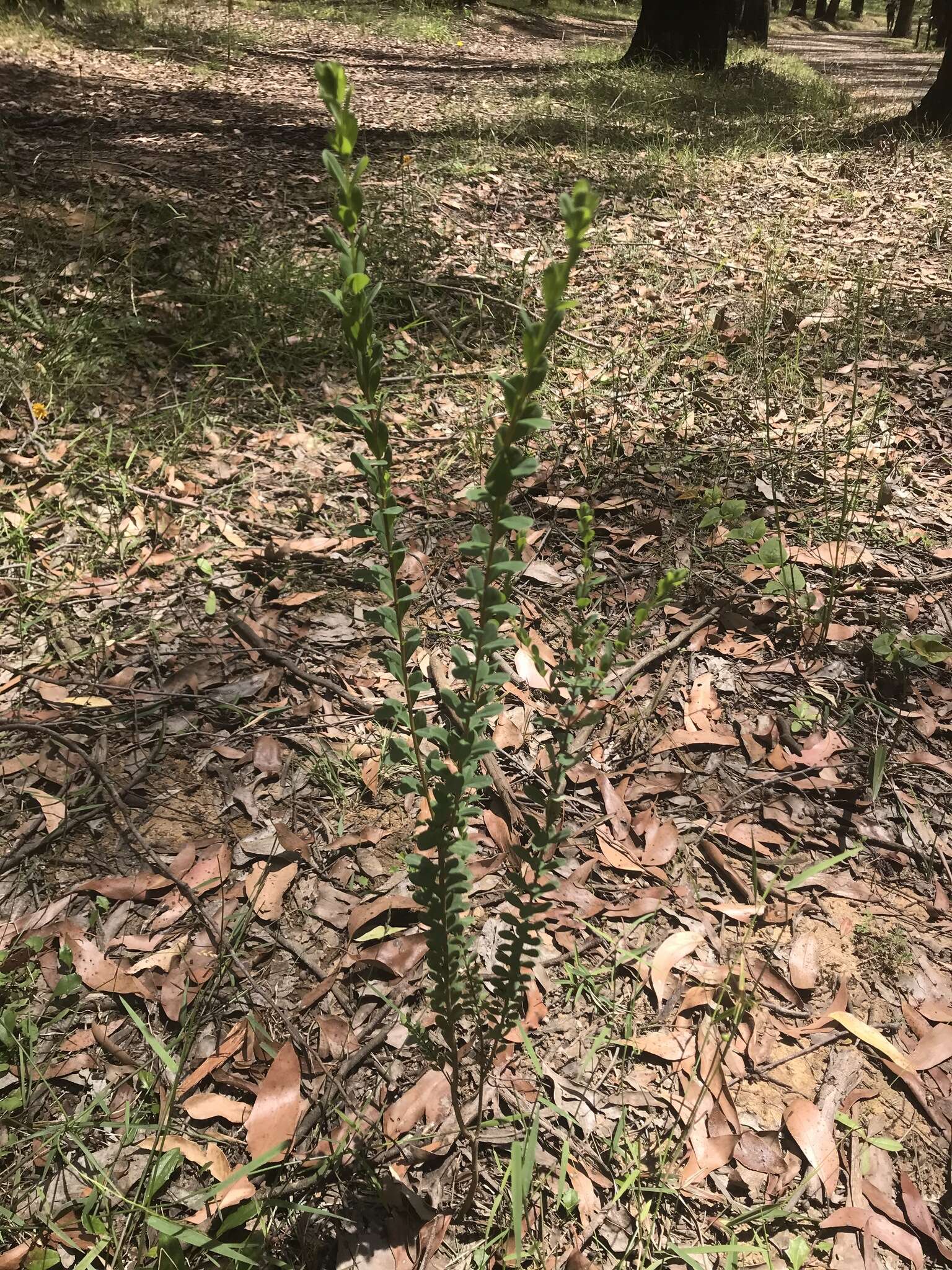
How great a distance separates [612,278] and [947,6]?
8.72 meters

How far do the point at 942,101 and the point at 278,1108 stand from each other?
8.48 meters

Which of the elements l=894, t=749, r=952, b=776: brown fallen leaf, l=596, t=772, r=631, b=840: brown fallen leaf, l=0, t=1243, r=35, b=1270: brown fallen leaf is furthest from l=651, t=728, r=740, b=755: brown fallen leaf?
l=0, t=1243, r=35, b=1270: brown fallen leaf

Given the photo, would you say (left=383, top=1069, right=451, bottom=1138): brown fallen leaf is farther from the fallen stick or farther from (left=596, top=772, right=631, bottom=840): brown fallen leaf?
the fallen stick

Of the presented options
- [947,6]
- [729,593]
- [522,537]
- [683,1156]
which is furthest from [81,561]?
[947,6]

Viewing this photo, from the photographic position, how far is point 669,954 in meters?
1.67

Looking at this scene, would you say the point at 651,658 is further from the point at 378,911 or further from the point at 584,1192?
the point at 584,1192

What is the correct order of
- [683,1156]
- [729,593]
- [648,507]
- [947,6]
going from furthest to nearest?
[947,6]
[648,507]
[729,593]
[683,1156]

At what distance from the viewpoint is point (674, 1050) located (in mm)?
1524

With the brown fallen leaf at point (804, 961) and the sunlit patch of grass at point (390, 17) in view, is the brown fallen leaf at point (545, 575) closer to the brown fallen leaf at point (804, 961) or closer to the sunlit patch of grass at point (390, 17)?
the brown fallen leaf at point (804, 961)

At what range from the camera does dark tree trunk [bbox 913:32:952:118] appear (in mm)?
6328

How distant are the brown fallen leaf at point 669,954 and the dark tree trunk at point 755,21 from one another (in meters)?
18.8

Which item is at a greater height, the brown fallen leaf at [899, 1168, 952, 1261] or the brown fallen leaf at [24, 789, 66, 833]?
the brown fallen leaf at [24, 789, 66, 833]

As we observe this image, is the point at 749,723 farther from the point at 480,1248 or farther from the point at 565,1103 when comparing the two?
the point at 480,1248

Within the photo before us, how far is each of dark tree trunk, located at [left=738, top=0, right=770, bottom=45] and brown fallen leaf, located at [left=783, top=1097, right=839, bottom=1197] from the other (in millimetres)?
19108
